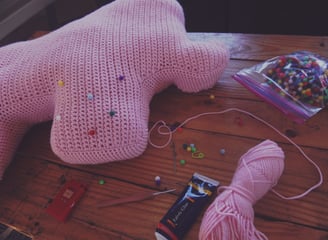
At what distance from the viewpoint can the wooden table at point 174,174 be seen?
1.48ft

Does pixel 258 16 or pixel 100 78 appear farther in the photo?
pixel 258 16

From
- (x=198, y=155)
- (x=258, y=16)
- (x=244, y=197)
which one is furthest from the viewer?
(x=258, y=16)

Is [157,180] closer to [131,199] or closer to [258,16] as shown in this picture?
[131,199]

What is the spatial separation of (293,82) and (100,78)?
14.0 inches

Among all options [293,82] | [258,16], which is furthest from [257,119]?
[258,16]

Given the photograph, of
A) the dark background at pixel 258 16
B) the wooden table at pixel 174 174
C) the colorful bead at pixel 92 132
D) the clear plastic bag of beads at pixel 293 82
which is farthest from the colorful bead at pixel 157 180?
the dark background at pixel 258 16

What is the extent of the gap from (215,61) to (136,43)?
0.15 m

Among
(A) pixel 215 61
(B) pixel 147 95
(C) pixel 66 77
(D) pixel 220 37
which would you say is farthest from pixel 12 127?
(D) pixel 220 37

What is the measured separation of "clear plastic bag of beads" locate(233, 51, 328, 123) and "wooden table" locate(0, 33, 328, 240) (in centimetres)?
2

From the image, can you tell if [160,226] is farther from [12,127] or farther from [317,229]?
[12,127]

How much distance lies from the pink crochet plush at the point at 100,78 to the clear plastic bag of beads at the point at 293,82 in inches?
3.6

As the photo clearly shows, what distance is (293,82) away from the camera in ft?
1.86

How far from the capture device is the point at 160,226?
0.44m

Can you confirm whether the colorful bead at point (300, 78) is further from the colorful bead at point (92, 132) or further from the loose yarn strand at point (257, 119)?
the colorful bead at point (92, 132)
